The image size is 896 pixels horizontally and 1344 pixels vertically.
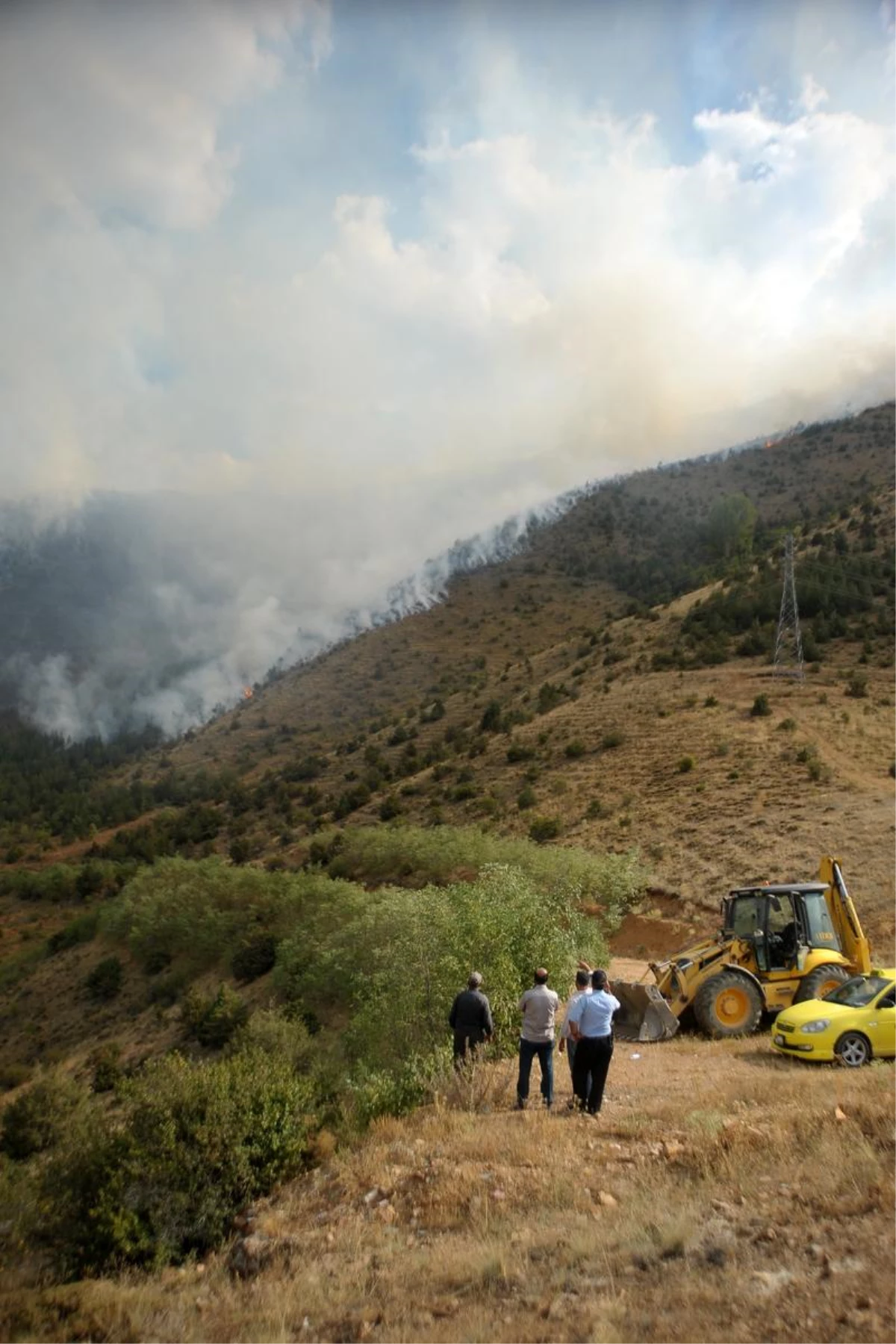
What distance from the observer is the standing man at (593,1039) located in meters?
8.90

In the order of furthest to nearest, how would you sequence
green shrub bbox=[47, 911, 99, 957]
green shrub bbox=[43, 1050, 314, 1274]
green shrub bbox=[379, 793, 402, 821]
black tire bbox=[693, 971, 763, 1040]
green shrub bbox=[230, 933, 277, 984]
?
green shrub bbox=[379, 793, 402, 821] → green shrub bbox=[47, 911, 99, 957] → green shrub bbox=[230, 933, 277, 984] → black tire bbox=[693, 971, 763, 1040] → green shrub bbox=[43, 1050, 314, 1274]

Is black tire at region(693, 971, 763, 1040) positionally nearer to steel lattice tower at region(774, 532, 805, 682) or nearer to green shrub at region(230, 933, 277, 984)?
green shrub at region(230, 933, 277, 984)

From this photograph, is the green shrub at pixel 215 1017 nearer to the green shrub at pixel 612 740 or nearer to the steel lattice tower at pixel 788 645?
the green shrub at pixel 612 740

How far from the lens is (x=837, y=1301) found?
14.5 ft

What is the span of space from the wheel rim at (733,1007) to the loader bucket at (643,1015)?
818 mm

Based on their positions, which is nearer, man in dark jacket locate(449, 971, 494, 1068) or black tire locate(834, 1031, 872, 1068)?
man in dark jacket locate(449, 971, 494, 1068)

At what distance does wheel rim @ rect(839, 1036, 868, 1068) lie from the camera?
432 inches

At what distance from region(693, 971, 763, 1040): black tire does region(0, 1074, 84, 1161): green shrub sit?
15.6 meters

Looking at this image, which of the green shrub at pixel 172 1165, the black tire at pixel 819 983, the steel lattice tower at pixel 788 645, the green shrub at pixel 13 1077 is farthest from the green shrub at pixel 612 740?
the green shrub at pixel 172 1165

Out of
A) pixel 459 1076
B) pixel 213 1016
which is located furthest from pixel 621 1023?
pixel 213 1016

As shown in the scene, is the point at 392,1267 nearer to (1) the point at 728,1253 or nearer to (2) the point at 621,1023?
(1) the point at 728,1253

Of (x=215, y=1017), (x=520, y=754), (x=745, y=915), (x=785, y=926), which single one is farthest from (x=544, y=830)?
(x=785, y=926)

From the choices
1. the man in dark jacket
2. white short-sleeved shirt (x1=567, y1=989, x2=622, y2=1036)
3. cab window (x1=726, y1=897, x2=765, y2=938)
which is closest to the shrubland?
the man in dark jacket

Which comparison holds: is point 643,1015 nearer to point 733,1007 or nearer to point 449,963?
point 733,1007
